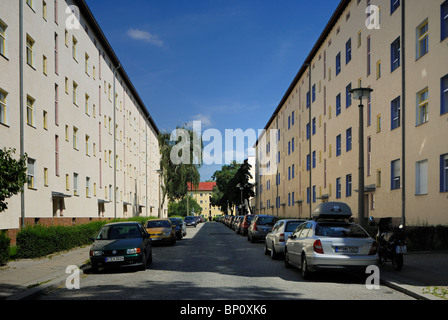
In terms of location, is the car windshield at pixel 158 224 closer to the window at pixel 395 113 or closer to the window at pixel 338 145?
the window at pixel 395 113

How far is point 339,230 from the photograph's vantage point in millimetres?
11273

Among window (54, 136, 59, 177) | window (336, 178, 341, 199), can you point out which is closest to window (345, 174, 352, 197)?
window (336, 178, 341, 199)

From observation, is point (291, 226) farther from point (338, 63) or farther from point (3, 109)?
point (338, 63)

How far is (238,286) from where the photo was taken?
994 cm

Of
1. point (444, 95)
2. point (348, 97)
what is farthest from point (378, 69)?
point (444, 95)

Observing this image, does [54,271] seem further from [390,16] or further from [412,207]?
[390,16]

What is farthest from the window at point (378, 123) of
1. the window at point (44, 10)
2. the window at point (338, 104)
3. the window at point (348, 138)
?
the window at point (44, 10)

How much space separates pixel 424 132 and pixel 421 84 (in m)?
2.19

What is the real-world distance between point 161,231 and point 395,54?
14925 mm

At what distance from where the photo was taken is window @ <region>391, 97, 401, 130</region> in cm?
2353

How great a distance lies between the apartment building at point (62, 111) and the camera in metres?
20.9

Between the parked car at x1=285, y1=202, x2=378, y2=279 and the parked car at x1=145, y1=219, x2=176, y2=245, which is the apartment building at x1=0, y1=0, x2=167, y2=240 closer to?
the parked car at x1=145, y1=219, x2=176, y2=245

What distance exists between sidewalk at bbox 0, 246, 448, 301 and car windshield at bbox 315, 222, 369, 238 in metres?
1.13

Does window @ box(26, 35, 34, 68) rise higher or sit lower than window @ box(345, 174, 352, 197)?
higher
